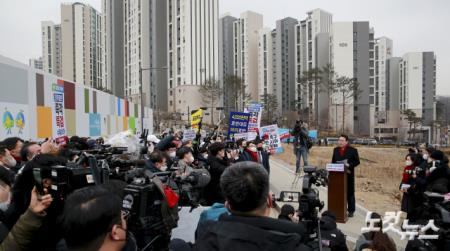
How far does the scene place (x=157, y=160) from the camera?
15.8ft

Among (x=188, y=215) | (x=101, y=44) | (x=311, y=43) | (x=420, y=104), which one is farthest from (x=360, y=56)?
(x=188, y=215)

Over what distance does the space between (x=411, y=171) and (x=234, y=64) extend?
98189mm

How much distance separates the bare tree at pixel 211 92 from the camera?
66625mm

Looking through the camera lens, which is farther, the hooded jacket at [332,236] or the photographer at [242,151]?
the photographer at [242,151]

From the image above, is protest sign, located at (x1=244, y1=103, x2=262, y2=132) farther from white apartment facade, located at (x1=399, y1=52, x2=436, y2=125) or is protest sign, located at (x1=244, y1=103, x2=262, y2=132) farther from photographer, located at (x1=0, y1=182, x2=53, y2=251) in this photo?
white apartment facade, located at (x1=399, y1=52, x2=436, y2=125)

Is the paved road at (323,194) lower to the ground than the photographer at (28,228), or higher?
lower

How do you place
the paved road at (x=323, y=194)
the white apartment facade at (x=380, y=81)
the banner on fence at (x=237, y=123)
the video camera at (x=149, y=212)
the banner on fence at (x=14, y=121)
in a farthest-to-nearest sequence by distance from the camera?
the white apartment facade at (x=380, y=81) → the banner on fence at (x=237, y=123) → the banner on fence at (x=14, y=121) → the paved road at (x=323, y=194) → the video camera at (x=149, y=212)

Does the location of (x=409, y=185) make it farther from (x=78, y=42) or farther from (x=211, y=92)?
(x=78, y=42)

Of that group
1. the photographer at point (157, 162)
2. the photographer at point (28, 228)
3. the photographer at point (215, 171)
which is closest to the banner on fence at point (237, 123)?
the photographer at point (215, 171)

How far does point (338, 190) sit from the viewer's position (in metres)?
6.90

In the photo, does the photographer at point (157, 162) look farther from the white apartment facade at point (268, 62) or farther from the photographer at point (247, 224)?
the white apartment facade at point (268, 62)

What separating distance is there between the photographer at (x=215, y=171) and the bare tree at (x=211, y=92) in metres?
60.4

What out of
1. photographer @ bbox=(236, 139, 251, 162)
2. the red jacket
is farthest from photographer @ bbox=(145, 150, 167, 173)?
the red jacket

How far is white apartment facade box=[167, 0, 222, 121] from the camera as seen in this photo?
229 ft
